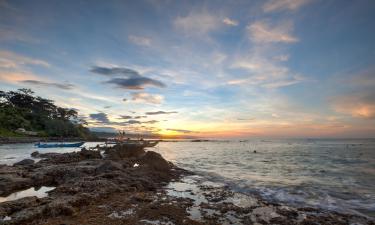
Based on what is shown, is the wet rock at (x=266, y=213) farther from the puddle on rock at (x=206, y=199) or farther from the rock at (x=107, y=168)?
the rock at (x=107, y=168)

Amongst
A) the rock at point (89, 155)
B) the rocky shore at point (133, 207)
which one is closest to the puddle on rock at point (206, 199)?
the rocky shore at point (133, 207)

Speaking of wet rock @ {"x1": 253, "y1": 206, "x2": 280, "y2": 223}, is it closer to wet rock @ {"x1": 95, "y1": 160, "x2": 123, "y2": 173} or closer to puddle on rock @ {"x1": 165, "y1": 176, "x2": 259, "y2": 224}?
puddle on rock @ {"x1": 165, "y1": 176, "x2": 259, "y2": 224}

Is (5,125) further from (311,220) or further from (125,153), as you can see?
(311,220)

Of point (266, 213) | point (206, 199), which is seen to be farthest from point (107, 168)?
point (266, 213)

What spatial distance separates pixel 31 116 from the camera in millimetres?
125312

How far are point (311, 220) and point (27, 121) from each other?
139m

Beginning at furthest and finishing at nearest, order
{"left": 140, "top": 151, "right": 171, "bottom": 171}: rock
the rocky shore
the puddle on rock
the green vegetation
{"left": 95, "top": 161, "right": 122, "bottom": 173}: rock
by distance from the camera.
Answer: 1. the green vegetation
2. {"left": 140, "top": 151, "right": 171, "bottom": 171}: rock
3. {"left": 95, "top": 161, "right": 122, "bottom": 173}: rock
4. the puddle on rock
5. the rocky shore

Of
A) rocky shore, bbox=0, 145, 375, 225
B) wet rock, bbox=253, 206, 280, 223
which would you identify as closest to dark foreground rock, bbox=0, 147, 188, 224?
rocky shore, bbox=0, 145, 375, 225

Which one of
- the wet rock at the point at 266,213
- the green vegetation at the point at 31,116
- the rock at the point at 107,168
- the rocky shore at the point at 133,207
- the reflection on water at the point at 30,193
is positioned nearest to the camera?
the rocky shore at the point at 133,207

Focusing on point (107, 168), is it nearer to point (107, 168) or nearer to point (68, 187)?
point (107, 168)

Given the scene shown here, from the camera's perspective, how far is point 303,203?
14250mm

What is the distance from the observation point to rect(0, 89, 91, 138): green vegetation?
109m

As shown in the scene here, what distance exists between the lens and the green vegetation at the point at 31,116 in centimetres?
10870

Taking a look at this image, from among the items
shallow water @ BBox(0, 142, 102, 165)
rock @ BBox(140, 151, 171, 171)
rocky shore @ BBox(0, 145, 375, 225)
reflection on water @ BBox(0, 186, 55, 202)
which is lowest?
shallow water @ BBox(0, 142, 102, 165)
